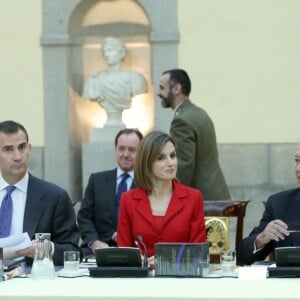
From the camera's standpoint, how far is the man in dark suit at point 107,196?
7953 mm

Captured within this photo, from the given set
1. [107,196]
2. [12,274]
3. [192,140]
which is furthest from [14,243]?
[192,140]

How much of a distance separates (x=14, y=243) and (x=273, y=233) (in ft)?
4.26

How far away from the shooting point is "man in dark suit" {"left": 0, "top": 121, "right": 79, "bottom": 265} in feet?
21.6

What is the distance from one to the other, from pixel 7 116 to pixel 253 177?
7.57 feet

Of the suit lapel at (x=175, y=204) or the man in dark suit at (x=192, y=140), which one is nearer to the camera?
the suit lapel at (x=175, y=204)

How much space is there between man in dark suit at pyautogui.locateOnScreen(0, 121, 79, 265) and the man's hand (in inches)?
38.3

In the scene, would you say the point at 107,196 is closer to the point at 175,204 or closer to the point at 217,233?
the point at 217,233

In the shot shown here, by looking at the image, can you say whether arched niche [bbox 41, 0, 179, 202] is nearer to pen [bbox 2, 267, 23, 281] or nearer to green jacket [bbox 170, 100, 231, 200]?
green jacket [bbox 170, 100, 231, 200]

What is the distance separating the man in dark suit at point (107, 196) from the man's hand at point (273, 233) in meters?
1.67

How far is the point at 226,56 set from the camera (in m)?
11.3

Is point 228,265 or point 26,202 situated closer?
point 228,265

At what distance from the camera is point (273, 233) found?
249 inches

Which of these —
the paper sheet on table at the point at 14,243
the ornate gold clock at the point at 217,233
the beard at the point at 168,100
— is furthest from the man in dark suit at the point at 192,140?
the paper sheet on table at the point at 14,243

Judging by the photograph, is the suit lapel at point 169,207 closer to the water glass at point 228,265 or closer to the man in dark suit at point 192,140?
the water glass at point 228,265
